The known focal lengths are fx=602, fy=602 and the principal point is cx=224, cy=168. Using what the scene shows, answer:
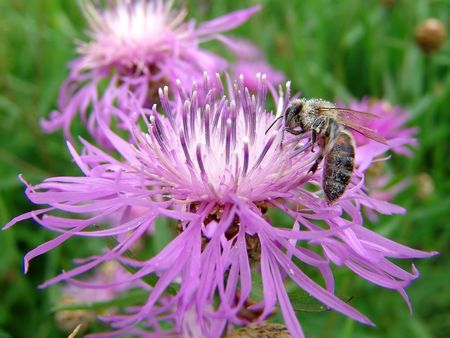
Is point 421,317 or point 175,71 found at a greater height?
point 175,71

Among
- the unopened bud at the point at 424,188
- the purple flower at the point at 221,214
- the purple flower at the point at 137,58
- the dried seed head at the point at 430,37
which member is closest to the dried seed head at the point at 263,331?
the purple flower at the point at 221,214

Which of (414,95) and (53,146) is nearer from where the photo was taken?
(53,146)

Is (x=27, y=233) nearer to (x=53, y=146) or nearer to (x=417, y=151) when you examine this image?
(x=53, y=146)

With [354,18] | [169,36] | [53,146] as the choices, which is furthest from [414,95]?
[53,146]

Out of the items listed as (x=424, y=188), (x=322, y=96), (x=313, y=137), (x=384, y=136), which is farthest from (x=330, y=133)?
(x=322, y=96)

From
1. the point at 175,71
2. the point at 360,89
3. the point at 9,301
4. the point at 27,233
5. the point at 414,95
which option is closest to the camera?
the point at 175,71

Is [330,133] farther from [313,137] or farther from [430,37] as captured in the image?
[430,37]

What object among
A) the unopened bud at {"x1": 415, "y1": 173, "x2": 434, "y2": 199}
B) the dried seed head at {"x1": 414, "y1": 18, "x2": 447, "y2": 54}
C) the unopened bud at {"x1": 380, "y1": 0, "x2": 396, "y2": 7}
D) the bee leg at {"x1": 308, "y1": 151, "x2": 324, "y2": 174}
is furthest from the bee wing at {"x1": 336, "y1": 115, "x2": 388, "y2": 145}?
the unopened bud at {"x1": 380, "y1": 0, "x2": 396, "y2": 7}

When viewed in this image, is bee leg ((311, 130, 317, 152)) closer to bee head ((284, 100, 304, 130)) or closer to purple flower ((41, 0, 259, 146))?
bee head ((284, 100, 304, 130))
